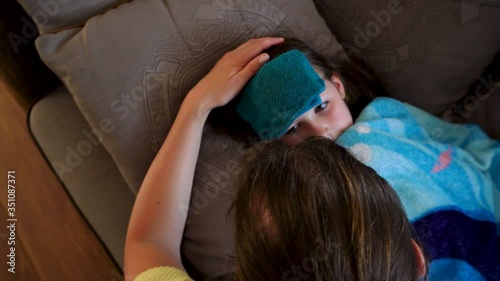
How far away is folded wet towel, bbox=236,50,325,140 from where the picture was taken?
78 centimetres

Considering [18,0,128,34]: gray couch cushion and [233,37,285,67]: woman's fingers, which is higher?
[18,0,128,34]: gray couch cushion

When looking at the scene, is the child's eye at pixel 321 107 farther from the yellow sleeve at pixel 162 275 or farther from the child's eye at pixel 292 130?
the yellow sleeve at pixel 162 275

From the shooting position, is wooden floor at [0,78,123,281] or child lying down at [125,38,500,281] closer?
child lying down at [125,38,500,281]

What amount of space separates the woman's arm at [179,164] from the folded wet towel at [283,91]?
1.5 inches

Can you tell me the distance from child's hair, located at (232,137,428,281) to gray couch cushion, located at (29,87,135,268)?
0.58 m

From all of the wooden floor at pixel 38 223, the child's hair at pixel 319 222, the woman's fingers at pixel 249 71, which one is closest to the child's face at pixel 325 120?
the woman's fingers at pixel 249 71

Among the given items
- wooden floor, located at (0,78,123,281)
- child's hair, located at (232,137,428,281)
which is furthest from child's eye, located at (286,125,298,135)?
wooden floor, located at (0,78,123,281)

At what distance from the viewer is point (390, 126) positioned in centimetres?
93

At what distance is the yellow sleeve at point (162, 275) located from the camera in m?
0.67

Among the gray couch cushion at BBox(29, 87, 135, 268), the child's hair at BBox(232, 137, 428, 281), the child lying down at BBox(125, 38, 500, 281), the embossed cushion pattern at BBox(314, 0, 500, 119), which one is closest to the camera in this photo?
the child's hair at BBox(232, 137, 428, 281)

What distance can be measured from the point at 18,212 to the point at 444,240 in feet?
3.51

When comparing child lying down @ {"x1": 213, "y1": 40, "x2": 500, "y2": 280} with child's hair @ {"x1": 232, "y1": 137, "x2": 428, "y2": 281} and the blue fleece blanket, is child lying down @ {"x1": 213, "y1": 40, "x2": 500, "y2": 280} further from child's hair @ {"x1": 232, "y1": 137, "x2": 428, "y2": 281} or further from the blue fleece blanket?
child's hair @ {"x1": 232, "y1": 137, "x2": 428, "y2": 281}

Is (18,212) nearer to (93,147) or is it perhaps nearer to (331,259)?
(93,147)

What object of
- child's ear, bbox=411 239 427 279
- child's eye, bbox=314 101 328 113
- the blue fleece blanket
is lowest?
the blue fleece blanket
